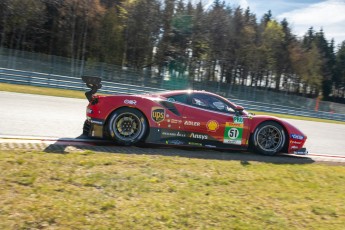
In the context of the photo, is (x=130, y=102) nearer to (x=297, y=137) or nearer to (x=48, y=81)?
(x=297, y=137)

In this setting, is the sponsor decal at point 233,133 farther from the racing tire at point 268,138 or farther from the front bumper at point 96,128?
the front bumper at point 96,128

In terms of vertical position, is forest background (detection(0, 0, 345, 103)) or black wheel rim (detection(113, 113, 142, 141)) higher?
forest background (detection(0, 0, 345, 103))

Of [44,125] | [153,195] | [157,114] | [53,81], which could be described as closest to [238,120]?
[157,114]

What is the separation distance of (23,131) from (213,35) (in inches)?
1538

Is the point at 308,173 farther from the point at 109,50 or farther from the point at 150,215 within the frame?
the point at 109,50

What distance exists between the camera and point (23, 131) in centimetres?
706

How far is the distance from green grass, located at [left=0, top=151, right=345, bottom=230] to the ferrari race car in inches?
54.0

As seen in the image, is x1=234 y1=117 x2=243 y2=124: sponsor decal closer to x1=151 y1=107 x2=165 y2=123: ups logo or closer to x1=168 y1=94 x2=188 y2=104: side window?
x1=168 y1=94 x2=188 y2=104: side window

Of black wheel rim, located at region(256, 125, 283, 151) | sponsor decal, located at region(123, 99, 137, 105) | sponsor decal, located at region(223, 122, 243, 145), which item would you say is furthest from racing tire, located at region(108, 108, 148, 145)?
black wheel rim, located at region(256, 125, 283, 151)

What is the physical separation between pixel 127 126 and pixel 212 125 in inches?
66.4

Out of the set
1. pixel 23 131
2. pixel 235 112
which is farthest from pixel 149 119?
pixel 23 131

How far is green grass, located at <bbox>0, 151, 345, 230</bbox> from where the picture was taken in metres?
3.45

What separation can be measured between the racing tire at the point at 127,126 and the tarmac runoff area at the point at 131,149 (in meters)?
0.18

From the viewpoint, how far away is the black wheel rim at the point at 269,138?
7.66m
